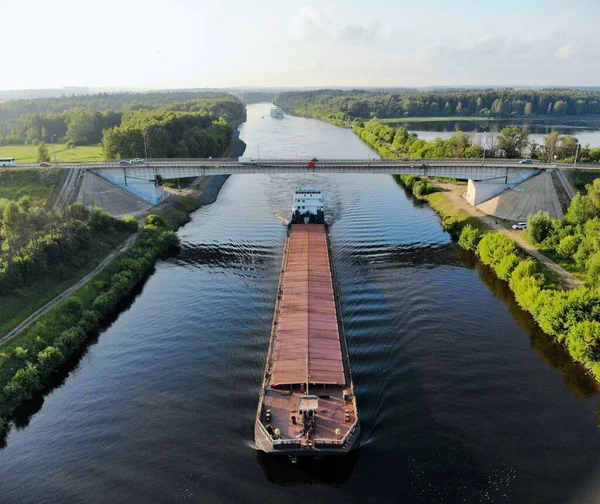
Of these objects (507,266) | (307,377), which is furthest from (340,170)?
(307,377)

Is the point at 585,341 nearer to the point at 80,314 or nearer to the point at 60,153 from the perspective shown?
the point at 80,314

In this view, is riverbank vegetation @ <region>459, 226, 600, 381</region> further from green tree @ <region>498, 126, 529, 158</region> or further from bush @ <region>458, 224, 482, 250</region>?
green tree @ <region>498, 126, 529, 158</region>

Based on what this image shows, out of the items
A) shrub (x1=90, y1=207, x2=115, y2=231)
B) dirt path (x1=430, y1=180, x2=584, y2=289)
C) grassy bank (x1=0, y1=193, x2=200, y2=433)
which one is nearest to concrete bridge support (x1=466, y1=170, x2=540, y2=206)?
dirt path (x1=430, y1=180, x2=584, y2=289)

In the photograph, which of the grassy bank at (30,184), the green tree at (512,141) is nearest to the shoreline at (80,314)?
the grassy bank at (30,184)

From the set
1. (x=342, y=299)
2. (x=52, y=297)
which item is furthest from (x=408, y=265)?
(x=52, y=297)

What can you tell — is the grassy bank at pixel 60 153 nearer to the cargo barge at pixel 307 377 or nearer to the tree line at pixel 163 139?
the tree line at pixel 163 139

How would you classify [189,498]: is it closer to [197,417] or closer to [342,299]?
[197,417]
